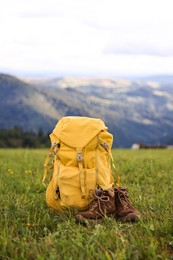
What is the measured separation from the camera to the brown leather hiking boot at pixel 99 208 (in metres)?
4.94

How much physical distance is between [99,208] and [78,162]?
0.65 metres

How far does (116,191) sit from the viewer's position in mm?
5484

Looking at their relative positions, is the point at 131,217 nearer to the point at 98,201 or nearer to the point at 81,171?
the point at 98,201

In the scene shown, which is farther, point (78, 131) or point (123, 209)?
point (78, 131)

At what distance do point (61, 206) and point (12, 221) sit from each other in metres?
0.75

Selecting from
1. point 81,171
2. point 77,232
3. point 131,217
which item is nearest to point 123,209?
point 131,217

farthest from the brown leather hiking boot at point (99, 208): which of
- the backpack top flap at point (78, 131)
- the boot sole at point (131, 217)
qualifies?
the backpack top flap at point (78, 131)

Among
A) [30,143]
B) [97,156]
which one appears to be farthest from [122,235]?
[30,143]

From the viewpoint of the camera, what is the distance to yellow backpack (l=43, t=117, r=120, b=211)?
17.0 feet

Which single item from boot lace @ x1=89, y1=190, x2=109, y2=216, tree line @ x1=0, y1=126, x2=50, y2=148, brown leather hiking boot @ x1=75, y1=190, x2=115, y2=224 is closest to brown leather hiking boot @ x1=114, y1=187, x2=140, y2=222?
brown leather hiking boot @ x1=75, y1=190, x2=115, y2=224

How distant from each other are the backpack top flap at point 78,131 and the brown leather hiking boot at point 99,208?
2.32ft

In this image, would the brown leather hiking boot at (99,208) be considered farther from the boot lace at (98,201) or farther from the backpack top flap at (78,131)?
the backpack top flap at (78,131)

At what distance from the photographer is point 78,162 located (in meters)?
5.20

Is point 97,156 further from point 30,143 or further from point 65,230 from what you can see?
point 30,143
